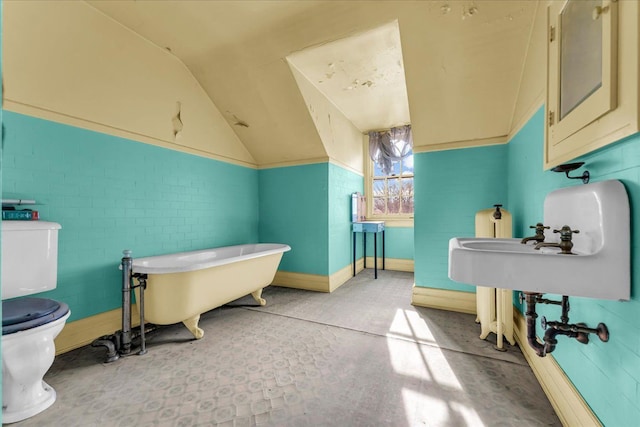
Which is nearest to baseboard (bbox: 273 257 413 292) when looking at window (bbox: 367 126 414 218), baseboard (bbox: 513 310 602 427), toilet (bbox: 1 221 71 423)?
window (bbox: 367 126 414 218)

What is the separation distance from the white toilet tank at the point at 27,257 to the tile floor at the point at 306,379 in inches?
24.5

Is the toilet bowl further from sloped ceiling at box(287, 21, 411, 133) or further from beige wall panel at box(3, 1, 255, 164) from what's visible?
sloped ceiling at box(287, 21, 411, 133)

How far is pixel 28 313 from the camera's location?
154 centimetres

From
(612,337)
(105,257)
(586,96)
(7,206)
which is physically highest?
(586,96)

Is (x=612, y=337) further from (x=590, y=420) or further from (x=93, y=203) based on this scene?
(x=93, y=203)

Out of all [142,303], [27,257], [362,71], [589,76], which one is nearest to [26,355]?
[27,257]

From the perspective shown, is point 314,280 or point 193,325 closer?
point 193,325

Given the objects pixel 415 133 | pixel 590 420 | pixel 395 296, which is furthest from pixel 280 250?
pixel 590 420

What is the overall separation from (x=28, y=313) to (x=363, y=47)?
3032 millimetres

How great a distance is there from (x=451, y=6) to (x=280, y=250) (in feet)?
8.30

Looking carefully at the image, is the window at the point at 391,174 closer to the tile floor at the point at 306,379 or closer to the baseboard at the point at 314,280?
the baseboard at the point at 314,280

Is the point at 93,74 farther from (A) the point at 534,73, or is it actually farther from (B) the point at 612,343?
(B) the point at 612,343

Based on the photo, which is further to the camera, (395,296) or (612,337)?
(395,296)

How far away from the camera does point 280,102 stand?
3.08m
